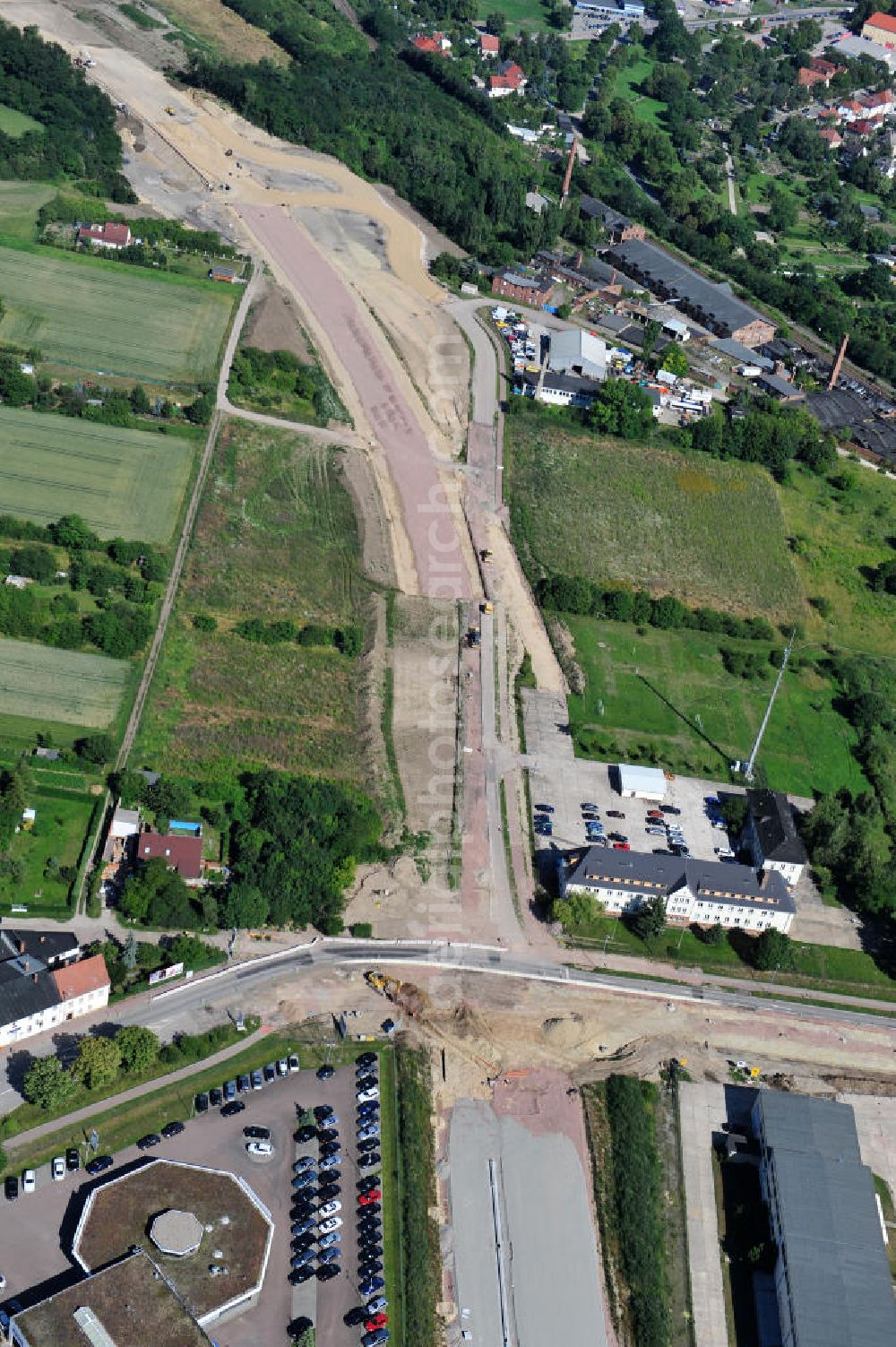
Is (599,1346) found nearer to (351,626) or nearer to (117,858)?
(117,858)

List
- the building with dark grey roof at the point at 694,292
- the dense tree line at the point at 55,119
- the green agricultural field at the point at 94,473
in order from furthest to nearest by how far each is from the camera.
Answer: the building with dark grey roof at the point at 694,292
the dense tree line at the point at 55,119
the green agricultural field at the point at 94,473

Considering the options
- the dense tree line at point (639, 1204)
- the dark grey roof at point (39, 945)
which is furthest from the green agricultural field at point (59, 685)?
the dense tree line at point (639, 1204)

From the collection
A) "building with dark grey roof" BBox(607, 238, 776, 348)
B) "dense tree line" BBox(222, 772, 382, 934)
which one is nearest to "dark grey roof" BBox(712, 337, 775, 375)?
"building with dark grey roof" BBox(607, 238, 776, 348)

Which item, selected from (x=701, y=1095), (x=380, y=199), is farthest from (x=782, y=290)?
(x=701, y=1095)

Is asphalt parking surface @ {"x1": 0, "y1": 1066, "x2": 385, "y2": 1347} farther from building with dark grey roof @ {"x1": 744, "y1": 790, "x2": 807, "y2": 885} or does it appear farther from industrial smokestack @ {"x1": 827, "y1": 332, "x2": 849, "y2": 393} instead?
industrial smokestack @ {"x1": 827, "y1": 332, "x2": 849, "y2": 393}

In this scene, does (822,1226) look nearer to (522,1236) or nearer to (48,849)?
(522,1236)

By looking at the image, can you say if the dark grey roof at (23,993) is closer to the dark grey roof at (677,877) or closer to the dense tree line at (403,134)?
the dark grey roof at (677,877)
